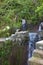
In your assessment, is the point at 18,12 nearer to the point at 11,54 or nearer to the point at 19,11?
the point at 19,11

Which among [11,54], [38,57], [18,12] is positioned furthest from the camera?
[18,12]

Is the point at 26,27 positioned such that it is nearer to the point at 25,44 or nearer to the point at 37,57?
the point at 25,44


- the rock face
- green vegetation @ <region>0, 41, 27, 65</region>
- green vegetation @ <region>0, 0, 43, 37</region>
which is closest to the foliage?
green vegetation @ <region>0, 0, 43, 37</region>

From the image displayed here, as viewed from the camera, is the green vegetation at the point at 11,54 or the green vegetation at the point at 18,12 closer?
the green vegetation at the point at 11,54

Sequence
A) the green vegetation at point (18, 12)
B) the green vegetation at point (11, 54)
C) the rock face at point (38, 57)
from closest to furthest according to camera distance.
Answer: the rock face at point (38, 57) < the green vegetation at point (11, 54) < the green vegetation at point (18, 12)

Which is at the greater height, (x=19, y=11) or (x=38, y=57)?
(x=19, y=11)

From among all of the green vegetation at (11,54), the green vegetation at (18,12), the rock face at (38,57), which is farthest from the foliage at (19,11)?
the rock face at (38,57)

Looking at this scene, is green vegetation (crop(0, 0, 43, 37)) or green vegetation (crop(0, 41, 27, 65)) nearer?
green vegetation (crop(0, 41, 27, 65))

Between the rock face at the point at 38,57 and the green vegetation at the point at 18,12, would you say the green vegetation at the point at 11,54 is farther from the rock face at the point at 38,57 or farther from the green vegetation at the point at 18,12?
the rock face at the point at 38,57

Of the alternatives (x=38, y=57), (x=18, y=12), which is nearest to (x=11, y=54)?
(x=18, y=12)

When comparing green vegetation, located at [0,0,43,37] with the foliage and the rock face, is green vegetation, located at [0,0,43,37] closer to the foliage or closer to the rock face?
the foliage

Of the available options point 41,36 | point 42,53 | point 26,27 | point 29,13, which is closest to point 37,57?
point 42,53

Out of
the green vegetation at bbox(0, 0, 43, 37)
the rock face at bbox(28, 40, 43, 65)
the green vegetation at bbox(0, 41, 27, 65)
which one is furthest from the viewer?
the green vegetation at bbox(0, 0, 43, 37)

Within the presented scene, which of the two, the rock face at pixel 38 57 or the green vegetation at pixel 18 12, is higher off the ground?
the green vegetation at pixel 18 12
